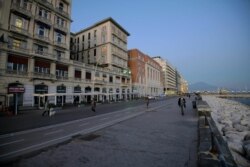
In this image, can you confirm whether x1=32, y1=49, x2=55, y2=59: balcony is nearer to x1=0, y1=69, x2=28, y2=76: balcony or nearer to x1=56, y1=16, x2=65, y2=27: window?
x1=0, y1=69, x2=28, y2=76: balcony

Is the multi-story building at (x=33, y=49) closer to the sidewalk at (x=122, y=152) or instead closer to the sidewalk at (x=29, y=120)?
the sidewalk at (x=29, y=120)

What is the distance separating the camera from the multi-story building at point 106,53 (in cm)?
4716

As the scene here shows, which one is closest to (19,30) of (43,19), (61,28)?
(43,19)

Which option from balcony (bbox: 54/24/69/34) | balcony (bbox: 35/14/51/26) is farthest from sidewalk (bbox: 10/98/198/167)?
balcony (bbox: 54/24/69/34)

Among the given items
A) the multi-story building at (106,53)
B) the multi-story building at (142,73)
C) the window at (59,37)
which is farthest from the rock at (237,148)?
the multi-story building at (142,73)

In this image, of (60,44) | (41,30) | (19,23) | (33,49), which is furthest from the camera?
(60,44)

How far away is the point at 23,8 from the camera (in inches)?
1032

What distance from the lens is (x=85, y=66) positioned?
1529 inches

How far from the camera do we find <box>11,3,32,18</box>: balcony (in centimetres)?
2488

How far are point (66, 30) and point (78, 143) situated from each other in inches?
1348

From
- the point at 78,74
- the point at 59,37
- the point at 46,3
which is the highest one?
the point at 46,3

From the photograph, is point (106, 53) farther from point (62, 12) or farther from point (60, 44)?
point (62, 12)

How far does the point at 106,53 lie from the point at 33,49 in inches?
1000

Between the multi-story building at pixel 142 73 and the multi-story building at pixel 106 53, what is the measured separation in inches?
296
